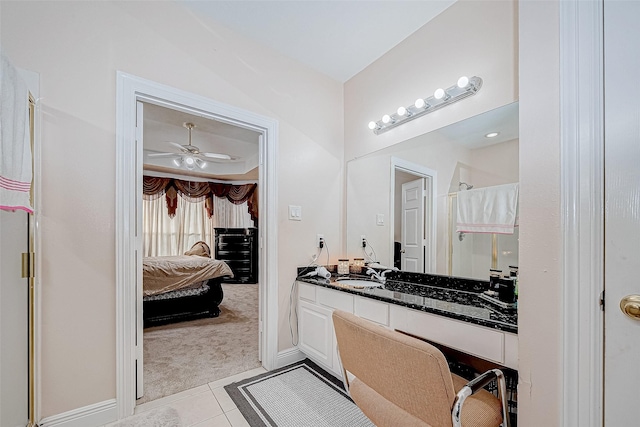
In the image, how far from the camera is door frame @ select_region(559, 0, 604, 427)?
36.9 inches

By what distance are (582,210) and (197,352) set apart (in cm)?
303

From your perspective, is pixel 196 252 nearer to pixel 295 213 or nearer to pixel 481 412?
pixel 295 213

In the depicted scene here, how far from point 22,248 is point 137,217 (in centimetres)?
55

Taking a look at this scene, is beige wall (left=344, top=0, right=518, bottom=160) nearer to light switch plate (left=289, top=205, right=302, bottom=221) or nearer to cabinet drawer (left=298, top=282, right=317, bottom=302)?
light switch plate (left=289, top=205, right=302, bottom=221)

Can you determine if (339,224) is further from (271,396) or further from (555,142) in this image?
(555,142)

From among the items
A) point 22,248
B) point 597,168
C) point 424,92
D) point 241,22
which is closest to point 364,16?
point 424,92

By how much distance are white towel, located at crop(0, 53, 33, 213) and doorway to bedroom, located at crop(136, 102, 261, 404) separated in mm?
708

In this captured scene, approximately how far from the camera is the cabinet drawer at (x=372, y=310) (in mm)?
1711

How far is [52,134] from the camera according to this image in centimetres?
158

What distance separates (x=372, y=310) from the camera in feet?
5.89

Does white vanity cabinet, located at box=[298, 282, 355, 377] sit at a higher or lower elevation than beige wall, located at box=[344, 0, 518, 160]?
lower

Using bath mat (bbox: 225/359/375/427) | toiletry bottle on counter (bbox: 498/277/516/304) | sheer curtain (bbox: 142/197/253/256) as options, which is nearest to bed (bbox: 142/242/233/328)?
bath mat (bbox: 225/359/375/427)

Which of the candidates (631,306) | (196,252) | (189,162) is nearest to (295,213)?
(631,306)

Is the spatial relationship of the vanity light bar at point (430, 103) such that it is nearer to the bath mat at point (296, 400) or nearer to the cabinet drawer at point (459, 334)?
the cabinet drawer at point (459, 334)
